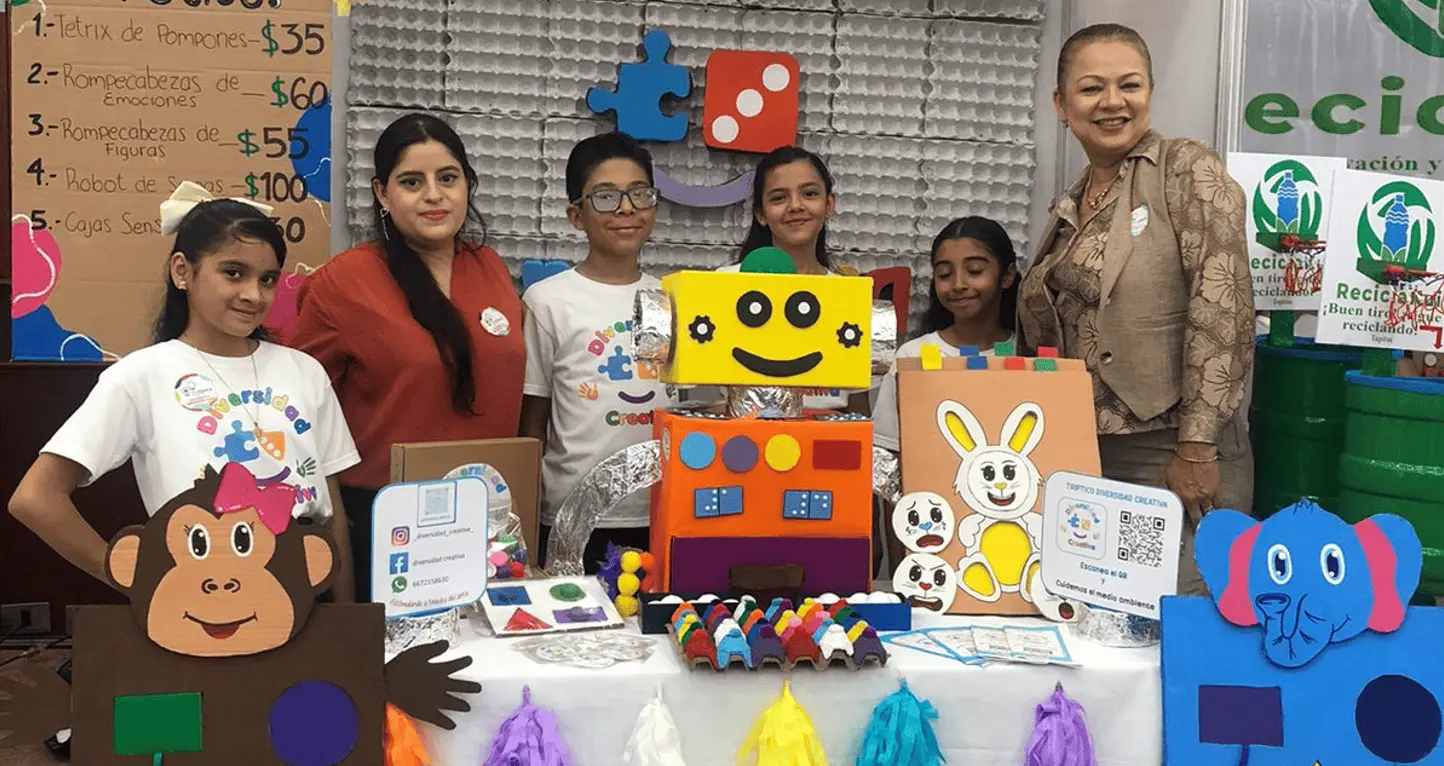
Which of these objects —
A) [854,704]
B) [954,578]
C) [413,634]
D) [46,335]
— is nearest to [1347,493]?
[954,578]

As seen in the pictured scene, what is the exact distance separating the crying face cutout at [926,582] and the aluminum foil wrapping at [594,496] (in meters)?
0.40

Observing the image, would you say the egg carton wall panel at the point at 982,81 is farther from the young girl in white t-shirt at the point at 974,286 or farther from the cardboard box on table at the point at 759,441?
the cardboard box on table at the point at 759,441

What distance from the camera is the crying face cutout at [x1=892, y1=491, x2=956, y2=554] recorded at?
177cm

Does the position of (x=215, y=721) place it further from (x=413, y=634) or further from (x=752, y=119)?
(x=752, y=119)

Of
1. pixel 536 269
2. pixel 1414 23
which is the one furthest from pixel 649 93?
pixel 1414 23

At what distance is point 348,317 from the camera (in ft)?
6.86

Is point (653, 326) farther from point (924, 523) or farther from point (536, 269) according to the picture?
point (536, 269)

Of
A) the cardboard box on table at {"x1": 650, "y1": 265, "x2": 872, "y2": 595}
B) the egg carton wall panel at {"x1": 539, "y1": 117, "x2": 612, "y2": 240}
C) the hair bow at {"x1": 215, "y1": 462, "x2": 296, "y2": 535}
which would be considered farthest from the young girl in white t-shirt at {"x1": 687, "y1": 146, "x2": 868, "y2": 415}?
the hair bow at {"x1": 215, "y1": 462, "x2": 296, "y2": 535}

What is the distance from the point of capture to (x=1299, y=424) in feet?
7.14

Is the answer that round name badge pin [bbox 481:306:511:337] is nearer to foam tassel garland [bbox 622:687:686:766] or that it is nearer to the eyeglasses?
the eyeglasses

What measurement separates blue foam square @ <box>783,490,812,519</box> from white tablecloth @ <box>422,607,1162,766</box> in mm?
231

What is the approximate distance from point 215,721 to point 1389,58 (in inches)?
123

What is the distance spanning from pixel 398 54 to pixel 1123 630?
2.40 meters

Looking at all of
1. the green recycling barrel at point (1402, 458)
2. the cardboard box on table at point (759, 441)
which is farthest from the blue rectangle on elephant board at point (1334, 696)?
the cardboard box on table at point (759, 441)
